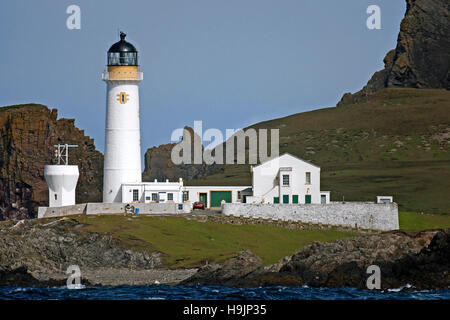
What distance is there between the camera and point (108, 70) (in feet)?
239

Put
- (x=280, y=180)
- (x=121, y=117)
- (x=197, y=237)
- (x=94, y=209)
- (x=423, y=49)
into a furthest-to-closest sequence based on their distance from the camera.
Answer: (x=423, y=49)
(x=280, y=180)
(x=121, y=117)
(x=94, y=209)
(x=197, y=237)

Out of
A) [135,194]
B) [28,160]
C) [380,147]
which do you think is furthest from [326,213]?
[380,147]

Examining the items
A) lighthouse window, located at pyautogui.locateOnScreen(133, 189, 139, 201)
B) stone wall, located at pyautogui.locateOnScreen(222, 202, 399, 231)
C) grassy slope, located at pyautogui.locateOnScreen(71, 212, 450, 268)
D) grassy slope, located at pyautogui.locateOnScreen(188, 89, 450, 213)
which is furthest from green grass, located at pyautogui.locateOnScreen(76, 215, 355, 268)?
grassy slope, located at pyautogui.locateOnScreen(188, 89, 450, 213)

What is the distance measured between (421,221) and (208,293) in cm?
3633

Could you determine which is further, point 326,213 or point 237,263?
point 326,213

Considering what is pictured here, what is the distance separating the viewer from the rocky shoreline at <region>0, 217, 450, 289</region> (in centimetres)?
4416

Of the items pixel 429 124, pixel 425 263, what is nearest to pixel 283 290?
pixel 425 263

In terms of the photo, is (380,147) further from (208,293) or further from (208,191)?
(208,293)

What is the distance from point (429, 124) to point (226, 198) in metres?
74.8

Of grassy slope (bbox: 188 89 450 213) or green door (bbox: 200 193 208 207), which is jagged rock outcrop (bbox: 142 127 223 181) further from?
green door (bbox: 200 193 208 207)

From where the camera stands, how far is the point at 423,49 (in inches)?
7288

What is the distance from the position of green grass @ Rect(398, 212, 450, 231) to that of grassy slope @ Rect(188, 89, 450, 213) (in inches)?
582

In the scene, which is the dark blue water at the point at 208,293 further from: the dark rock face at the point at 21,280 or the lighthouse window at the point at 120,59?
the lighthouse window at the point at 120,59
